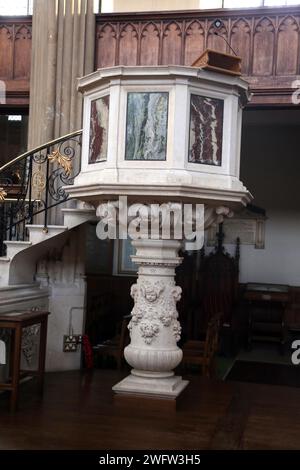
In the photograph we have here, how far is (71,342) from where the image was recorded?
255 inches

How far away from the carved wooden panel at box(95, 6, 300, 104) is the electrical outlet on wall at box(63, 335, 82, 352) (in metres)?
3.07

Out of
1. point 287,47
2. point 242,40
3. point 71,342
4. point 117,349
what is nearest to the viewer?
point 71,342

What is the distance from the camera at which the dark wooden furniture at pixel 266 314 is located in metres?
9.23

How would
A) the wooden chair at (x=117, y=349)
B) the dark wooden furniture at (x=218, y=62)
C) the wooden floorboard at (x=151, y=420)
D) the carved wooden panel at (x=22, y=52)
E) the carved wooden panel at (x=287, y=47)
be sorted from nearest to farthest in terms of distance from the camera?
1. the wooden floorboard at (x=151, y=420)
2. the dark wooden furniture at (x=218, y=62)
3. the wooden chair at (x=117, y=349)
4. the carved wooden panel at (x=287, y=47)
5. the carved wooden panel at (x=22, y=52)

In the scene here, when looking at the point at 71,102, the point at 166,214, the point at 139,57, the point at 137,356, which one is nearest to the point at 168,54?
the point at 139,57

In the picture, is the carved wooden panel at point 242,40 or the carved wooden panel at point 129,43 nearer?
the carved wooden panel at point 242,40

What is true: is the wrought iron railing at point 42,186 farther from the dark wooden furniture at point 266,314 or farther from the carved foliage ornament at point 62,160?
the dark wooden furniture at point 266,314

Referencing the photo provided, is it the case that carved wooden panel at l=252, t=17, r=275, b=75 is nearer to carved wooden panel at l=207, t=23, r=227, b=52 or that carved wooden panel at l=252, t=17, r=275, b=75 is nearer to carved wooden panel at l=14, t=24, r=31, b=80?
carved wooden panel at l=207, t=23, r=227, b=52

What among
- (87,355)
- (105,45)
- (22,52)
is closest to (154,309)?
(87,355)

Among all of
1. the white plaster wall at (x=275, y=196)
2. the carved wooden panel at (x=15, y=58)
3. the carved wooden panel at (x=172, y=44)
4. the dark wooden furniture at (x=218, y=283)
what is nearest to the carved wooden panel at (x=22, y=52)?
the carved wooden panel at (x=15, y=58)

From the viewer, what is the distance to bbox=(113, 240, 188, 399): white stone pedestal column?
4.74 meters

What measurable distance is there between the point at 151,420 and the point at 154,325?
693 millimetres

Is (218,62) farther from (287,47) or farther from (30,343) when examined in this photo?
(30,343)
